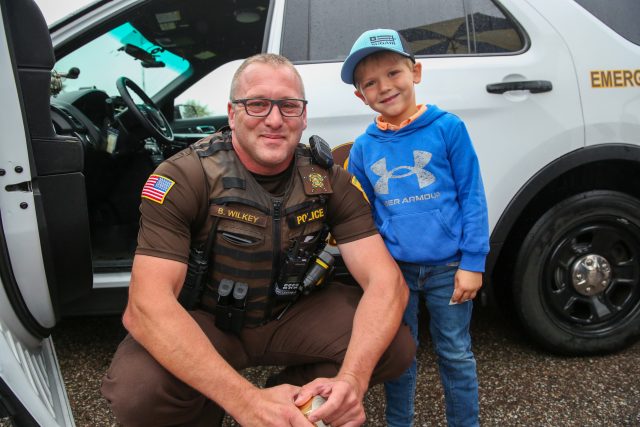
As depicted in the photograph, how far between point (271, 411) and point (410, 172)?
0.82 metres

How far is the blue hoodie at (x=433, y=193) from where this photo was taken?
67.7 inches

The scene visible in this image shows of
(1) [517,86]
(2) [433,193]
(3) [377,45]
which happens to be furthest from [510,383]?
(3) [377,45]

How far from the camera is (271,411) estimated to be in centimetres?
138

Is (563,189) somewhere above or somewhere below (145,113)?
below

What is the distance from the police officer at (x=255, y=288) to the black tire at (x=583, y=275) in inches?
35.3

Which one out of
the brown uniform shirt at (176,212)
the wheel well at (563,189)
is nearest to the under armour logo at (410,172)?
the brown uniform shirt at (176,212)

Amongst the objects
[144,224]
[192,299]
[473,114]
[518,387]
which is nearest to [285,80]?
[144,224]

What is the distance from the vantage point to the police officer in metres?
1.46

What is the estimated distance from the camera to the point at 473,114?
222cm

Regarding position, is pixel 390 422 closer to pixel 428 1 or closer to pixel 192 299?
pixel 192 299

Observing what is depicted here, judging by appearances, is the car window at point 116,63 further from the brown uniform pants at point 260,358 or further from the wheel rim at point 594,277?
the wheel rim at point 594,277

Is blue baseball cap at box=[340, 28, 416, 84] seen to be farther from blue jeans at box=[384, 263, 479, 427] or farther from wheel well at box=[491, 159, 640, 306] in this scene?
wheel well at box=[491, 159, 640, 306]

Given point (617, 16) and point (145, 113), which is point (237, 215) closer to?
point (145, 113)

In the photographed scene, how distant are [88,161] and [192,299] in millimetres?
1503
